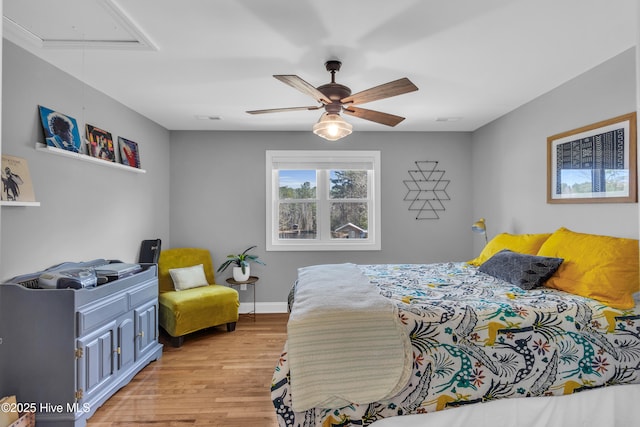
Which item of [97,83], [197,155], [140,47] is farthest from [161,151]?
[140,47]

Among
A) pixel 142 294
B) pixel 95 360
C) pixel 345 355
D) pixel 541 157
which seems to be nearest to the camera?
pixel 345 355

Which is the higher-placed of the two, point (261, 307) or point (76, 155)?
point (76, 155)

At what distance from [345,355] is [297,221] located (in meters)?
2.90

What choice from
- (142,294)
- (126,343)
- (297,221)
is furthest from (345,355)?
(297,221)

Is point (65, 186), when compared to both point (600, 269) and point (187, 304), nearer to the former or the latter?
point (187, 304)

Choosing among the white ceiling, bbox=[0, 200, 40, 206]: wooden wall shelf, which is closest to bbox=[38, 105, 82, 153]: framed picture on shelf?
the white ceiling

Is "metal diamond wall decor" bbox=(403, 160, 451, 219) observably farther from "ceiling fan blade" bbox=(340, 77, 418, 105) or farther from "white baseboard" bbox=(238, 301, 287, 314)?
"ceiling fan blade" bbox=(340, 77, 418, 105)

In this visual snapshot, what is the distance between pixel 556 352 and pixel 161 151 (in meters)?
4.25

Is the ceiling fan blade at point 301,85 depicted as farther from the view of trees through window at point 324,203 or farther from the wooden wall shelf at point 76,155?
the view of trees through window at point 324,203

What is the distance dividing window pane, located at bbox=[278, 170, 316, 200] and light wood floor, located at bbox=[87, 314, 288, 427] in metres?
1.80

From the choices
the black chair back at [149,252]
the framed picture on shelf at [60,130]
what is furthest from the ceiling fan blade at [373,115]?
the black chair back at [149,252]

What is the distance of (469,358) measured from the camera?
1.91m

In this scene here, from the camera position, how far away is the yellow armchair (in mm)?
3418

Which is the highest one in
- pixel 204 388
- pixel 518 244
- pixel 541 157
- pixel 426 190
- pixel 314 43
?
pixel 314 43
